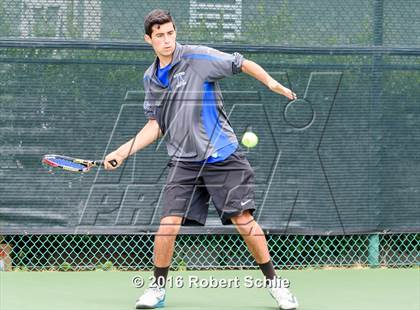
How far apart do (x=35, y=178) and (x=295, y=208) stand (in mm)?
1804

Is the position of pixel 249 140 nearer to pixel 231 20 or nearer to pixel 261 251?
pixel 231 20

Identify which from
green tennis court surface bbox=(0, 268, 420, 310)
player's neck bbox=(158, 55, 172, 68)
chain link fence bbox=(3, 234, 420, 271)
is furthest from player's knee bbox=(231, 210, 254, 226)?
chain link fence bbox=(3, 234, 420, 271)

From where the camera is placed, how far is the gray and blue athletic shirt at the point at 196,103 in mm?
4844

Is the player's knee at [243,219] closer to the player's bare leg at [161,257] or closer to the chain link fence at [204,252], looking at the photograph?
the player's bare leg at [161,257]

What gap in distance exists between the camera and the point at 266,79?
182 inches

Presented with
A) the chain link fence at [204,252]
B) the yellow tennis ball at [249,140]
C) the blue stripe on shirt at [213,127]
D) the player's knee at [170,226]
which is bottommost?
the player's knee at [170,226]

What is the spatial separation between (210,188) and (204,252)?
163cm

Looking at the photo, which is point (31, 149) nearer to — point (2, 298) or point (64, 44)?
point (64, 44)

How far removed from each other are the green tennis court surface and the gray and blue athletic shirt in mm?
885

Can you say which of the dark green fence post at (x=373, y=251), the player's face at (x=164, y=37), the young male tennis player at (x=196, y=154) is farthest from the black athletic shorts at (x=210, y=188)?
the dark green fence post at (x=373, y=251)

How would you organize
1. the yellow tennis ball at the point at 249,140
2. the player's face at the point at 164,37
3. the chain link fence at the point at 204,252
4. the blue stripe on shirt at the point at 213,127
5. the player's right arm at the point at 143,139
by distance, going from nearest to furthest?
1. the player's face at the point at 164,37
2. the blue stripe on shirt at the point at 213,127
3. the player's right arm at the point at 143,139
4. the yellow tennis ball at the point at 249,140
5. the chain link fence at the point at 204,252

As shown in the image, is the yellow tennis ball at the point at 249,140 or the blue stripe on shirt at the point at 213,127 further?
the yellow tennis ball at the point at 249,140

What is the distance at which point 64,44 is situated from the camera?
6109 millimetres

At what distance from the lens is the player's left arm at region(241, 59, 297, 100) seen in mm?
4523
